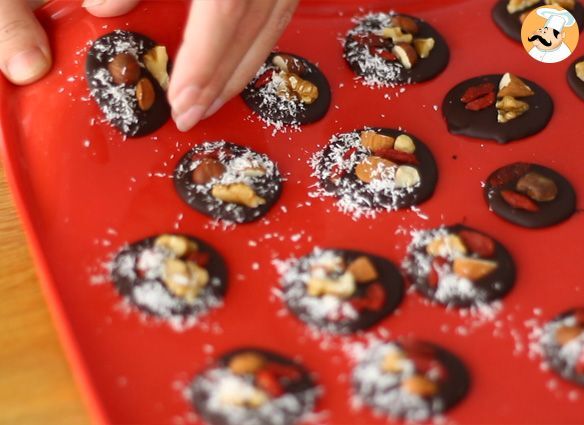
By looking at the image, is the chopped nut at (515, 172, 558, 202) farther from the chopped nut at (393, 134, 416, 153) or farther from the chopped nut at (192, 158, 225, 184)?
the chopped nut at (192, 158, 225, 184)

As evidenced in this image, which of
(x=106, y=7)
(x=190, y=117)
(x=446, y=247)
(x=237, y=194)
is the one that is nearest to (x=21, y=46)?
(x=106, y=7)

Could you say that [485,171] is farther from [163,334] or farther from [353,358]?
[163,334]

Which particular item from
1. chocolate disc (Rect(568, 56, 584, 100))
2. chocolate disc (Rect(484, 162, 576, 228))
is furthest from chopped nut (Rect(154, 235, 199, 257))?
chocolate disc (Rect(568, 56, 584, 100))

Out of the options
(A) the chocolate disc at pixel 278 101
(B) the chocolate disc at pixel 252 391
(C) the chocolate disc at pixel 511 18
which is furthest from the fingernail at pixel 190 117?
(C) the chocolate disc at pixel 511 18

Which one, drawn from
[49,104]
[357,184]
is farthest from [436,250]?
[49,104]

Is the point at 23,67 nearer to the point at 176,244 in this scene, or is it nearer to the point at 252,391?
the point at 176,244
